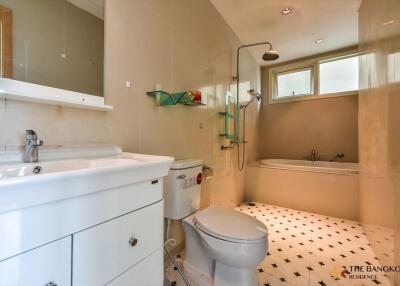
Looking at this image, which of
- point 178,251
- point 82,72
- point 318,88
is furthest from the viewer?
point 318,88

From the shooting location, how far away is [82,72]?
40.9 inches

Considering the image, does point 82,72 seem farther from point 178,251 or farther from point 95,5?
point 178,251

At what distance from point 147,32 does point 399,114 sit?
1703mm

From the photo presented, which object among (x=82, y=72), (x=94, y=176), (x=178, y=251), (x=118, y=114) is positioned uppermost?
(x=82, y=72)

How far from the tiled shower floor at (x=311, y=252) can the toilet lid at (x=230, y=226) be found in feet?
1.59

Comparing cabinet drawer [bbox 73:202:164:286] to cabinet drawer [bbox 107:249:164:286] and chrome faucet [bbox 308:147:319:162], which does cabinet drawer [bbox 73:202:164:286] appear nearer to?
cabinet drawer [bbox 107:249:164:286]

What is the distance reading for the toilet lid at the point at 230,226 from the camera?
1.11 metres

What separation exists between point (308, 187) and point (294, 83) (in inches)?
80.9

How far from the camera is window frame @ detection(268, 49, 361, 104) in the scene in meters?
3.20

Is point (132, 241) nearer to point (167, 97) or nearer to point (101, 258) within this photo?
point (101, 258)

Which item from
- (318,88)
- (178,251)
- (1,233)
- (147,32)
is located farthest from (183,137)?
(318,88)

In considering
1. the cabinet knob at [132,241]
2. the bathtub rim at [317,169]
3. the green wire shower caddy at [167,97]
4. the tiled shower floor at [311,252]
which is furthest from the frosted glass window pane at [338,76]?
the cabinet knob at [132,241]

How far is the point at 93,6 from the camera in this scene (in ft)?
3.52

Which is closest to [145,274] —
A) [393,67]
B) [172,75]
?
[172,75]
